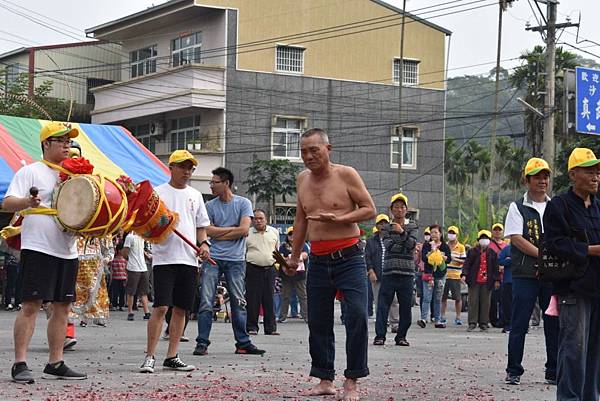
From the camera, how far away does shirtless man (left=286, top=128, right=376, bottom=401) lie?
8.83m

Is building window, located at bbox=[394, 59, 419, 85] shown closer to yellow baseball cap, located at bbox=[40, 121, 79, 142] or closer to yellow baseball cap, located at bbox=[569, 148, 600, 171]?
yellow baseball cap, located at bbox=[40, 121, 79, 142]

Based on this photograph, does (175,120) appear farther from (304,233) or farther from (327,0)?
(304,233)

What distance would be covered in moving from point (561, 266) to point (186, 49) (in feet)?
132

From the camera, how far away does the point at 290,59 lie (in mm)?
46969

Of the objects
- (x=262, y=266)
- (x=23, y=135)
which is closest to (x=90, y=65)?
(x=23, y=135)

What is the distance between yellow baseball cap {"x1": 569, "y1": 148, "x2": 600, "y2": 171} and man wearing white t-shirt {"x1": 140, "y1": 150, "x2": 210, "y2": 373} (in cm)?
380

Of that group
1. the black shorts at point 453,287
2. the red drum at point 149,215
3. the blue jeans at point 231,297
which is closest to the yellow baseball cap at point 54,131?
the red drum at point 149,215

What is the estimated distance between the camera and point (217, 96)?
44750 millimetres

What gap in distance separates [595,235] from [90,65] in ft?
154

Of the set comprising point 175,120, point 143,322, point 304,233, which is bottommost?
point 143,322

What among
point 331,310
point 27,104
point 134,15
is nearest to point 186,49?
point 134,15

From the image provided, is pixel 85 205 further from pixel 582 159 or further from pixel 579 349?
pixel 579 349

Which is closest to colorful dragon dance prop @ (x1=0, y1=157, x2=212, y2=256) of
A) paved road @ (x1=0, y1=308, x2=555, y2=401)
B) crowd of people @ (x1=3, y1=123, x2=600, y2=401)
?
crowd of people @ (x1=3, y1=123, x2=600, y2=401)

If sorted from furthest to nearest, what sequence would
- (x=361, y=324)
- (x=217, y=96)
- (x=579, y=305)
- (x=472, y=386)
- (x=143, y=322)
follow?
(x=217, y=96) → (x=143, y=322) → (x=472, y=386) → (x=361, y=324) → (x=579, y=305)
